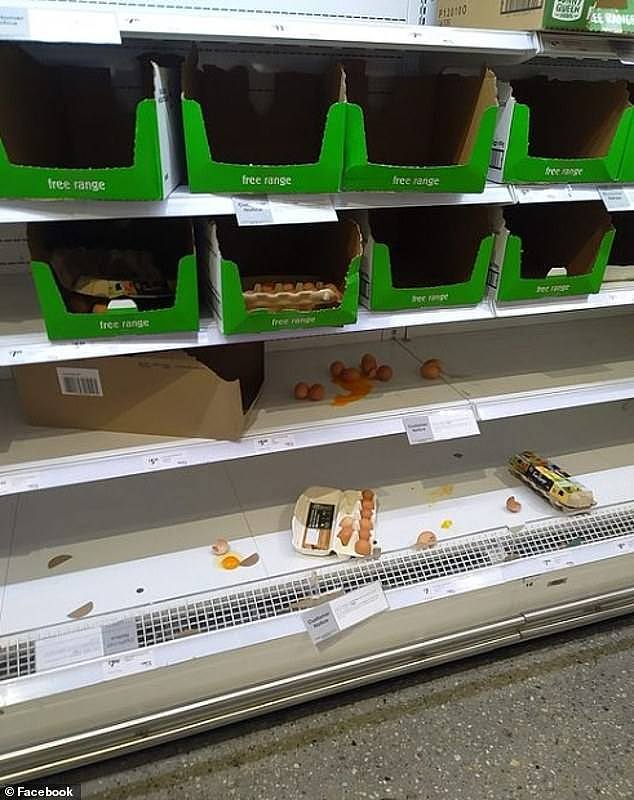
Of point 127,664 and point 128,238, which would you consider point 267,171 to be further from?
point 127,664

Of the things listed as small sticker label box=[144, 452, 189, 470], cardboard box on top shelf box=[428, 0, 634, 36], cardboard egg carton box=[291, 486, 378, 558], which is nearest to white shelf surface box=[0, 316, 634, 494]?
small sticker label box=[144, 452, 189, 470]

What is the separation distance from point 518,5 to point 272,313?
2.32 feet

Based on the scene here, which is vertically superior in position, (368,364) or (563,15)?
(563,15)

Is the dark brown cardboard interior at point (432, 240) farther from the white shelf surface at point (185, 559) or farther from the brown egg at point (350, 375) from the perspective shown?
the white shelf surface at point (185, 559)

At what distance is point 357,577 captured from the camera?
1.41m

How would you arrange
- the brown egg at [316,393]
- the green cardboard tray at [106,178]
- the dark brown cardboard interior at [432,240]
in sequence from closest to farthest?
the green cardboard tray at [106,178]
the dark brown cardboard interior at [432,240]
the brown egg at [316,393]

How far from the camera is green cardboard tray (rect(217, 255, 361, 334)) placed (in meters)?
1.09

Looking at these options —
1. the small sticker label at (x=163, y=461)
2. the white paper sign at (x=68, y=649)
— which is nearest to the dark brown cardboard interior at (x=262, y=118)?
the small sticker label at (x=163, y=461)

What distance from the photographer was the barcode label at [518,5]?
41.9 inches

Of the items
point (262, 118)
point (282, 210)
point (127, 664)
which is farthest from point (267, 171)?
point (127, 664)

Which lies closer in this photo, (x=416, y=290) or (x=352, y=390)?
(x=416, y=290)

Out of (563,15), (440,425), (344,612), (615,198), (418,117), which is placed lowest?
(344,612)

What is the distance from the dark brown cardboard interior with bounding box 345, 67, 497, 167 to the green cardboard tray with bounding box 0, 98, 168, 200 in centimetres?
54

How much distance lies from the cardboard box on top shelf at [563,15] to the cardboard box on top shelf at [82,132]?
621 mm
